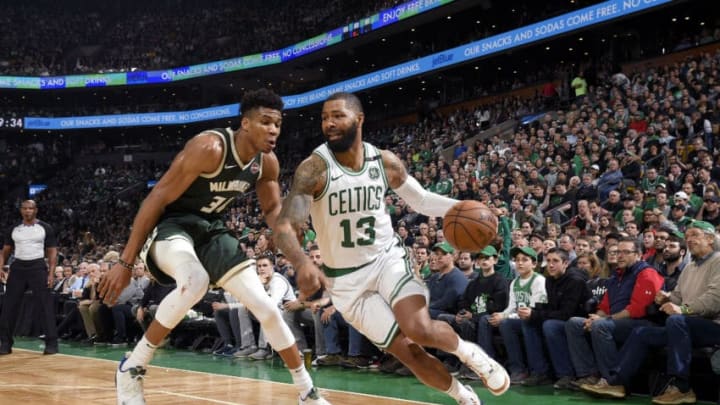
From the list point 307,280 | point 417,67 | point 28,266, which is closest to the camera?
point 307,280

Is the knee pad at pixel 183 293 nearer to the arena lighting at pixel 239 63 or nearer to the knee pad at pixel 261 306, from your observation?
the knee pad at pixel 261 306

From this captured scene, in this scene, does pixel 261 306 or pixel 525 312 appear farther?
pixel 525 312

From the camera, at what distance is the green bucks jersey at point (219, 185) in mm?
4652

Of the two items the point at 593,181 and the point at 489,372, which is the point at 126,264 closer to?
the point at 489,372

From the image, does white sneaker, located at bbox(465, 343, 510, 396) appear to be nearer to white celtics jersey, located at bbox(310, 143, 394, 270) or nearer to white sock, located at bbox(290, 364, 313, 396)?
white celtics jersey, located at bbox(310, 143, 394, 270)

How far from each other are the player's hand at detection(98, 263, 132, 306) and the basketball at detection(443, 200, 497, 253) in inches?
75.9

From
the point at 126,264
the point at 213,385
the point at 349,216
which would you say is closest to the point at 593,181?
the point at 213,385

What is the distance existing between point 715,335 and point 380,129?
1022 inches

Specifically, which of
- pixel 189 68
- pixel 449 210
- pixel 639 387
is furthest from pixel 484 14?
pixel 449 210

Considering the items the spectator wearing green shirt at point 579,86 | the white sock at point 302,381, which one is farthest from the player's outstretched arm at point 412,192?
the spectator wearing green shirt at point 579,86

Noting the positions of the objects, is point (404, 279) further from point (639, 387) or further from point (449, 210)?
point (639, 387)

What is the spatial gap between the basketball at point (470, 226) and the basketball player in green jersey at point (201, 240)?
1.16 meters

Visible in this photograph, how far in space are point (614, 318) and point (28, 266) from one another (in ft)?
23.6

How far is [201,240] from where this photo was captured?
475 centimetres
